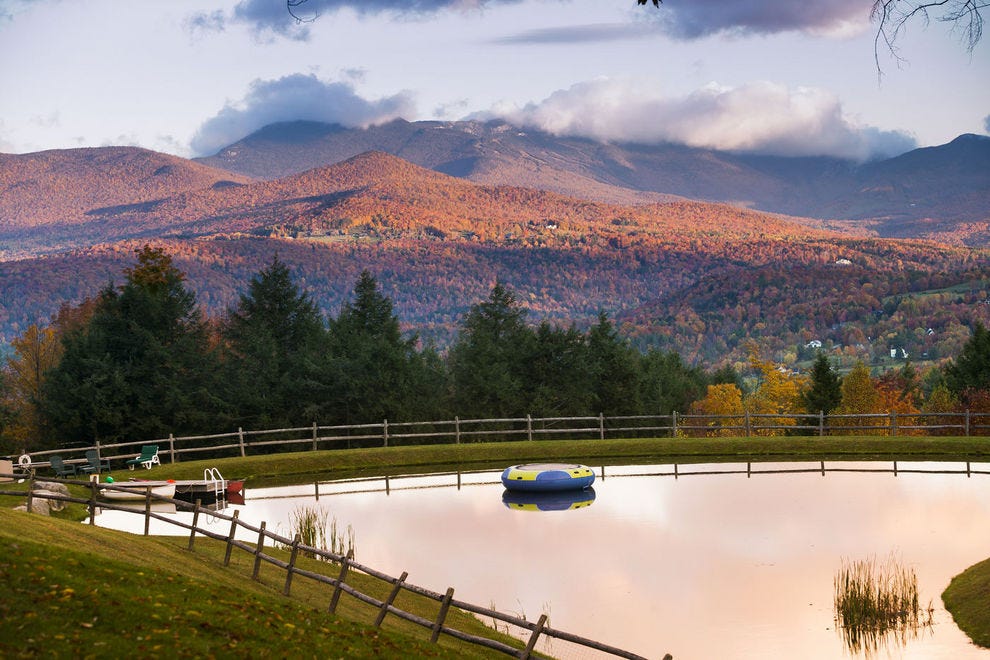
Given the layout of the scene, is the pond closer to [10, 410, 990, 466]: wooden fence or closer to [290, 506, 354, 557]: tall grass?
[290, 506, 354, 557]: tall grass

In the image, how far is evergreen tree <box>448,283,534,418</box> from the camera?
5662 centimetres

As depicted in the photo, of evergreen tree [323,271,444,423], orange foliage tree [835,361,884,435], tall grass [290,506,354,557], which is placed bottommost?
orange foliage tree [835,361,884,435]

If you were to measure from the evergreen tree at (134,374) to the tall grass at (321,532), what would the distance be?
17817 mm

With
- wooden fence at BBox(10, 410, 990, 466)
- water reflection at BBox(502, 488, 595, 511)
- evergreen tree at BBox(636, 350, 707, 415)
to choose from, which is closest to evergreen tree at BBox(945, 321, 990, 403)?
wooden fence at BBox(10, 410, 990, 466)

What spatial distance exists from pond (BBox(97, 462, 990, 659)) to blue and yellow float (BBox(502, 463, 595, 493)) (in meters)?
0.64

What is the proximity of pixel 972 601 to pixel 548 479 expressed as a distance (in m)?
15.3

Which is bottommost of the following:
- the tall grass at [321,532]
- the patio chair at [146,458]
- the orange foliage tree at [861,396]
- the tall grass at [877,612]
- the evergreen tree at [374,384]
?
the orange foliage tree at [861,396]

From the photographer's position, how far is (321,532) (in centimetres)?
2512

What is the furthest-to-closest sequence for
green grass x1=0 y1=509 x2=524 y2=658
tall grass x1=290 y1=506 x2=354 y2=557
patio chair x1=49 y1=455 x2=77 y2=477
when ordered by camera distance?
patio chair x1=49 y1=455 x2=77 y2=477 → tall grass x1=290 y1=506 x2=354 y2=557 → green grass x1=0 y1=509 x2=524 y2=658

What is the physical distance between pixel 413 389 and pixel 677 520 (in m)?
28.9

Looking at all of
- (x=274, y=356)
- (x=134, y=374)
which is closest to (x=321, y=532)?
(x=134, y=374)

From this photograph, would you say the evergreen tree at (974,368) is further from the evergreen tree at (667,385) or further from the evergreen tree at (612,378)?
the evergreen tree at (612,378)

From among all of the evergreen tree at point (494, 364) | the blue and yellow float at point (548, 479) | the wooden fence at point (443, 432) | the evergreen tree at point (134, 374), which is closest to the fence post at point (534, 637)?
the blue and yellow float at point (548, 479)

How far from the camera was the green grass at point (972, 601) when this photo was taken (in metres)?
17.1
